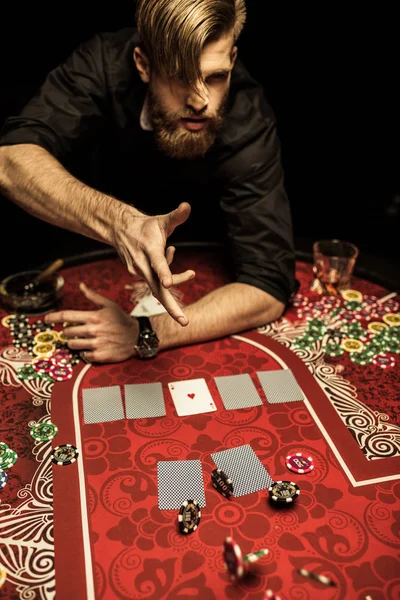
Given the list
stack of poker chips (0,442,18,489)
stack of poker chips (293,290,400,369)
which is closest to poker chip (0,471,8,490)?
stack of poker chips (0,442,18,489)

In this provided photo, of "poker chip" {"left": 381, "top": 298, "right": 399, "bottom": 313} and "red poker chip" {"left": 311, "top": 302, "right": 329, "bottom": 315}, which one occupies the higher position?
"poker chip" {"left": 381, "top": 298, "right": 399, "bottom": 313}

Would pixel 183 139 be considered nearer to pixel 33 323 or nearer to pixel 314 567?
pixel 33 323

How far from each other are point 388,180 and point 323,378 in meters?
2.33

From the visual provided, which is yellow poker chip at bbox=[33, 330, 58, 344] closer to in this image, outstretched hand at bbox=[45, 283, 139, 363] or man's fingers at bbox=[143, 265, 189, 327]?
outstretched hand at bbox=[45, 283, 139, 363]

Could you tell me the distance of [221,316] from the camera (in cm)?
181

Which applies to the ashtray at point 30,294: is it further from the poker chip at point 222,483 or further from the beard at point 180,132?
the poker chip at point 222,483

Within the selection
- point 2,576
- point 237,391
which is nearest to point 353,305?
point 237,391

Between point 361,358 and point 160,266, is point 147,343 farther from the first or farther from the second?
point 361,358

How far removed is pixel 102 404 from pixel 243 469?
1.49ft

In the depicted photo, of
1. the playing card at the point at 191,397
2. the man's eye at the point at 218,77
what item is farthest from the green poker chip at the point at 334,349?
the man's eye at the point at 218,77

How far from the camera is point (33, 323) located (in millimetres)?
1876

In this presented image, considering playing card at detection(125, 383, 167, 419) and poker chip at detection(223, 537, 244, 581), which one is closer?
poker chip at detection(223, 537, 244, 581)

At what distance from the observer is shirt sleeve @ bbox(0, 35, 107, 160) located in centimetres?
204

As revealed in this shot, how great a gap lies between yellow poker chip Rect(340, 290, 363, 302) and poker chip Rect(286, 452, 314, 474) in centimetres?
88
